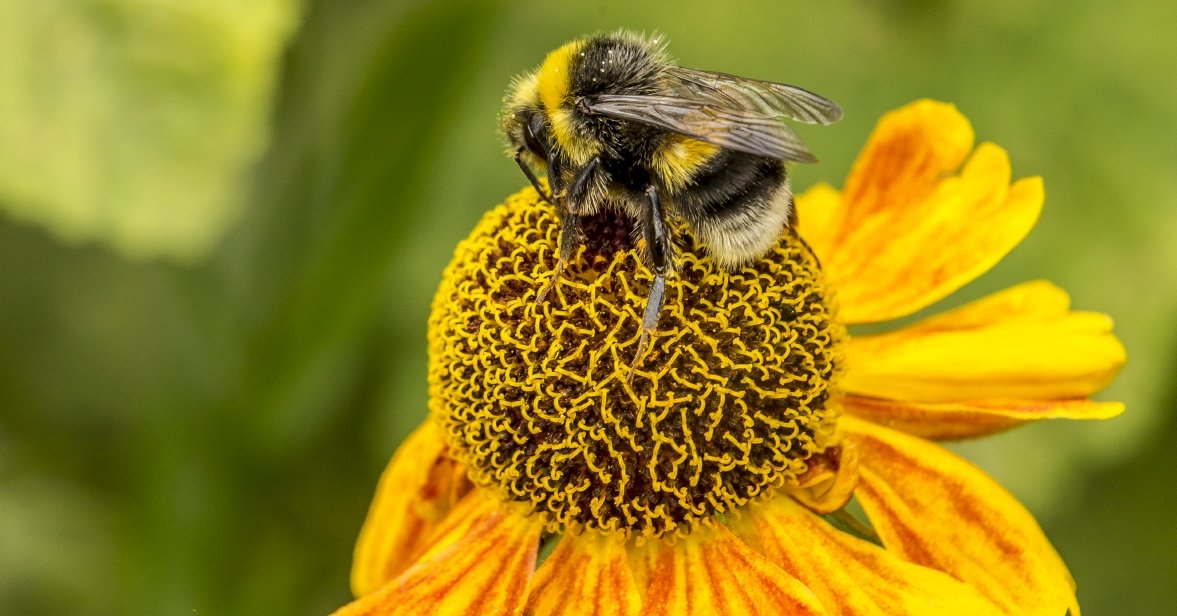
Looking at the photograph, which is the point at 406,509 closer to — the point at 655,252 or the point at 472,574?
the point at 472,574

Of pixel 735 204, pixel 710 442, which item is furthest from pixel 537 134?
pixel 710 442

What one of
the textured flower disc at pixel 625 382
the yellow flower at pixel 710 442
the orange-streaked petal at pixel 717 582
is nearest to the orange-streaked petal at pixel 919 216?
the yellow flower at pixel 710 442

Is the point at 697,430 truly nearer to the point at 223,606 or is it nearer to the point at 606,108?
the point at 606,108

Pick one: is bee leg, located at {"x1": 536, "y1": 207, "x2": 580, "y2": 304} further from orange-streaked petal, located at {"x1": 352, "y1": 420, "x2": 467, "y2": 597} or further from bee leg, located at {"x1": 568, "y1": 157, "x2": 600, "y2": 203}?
orange-streaked petal, located at {"x1": 352, "y1": 420, "x2": 467, "y2": 597}

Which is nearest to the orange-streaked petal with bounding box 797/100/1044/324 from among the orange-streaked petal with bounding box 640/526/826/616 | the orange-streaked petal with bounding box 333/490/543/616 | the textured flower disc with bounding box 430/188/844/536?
the textured flower disc with bounding box 430/188/844/536

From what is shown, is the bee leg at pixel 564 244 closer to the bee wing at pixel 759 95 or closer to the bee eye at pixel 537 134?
the bee eye at pixel 537 134
